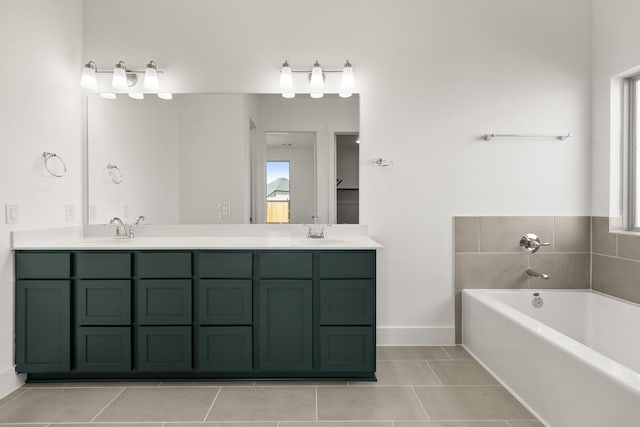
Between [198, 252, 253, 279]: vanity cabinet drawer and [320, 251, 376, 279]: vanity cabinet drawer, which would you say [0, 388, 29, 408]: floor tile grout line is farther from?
[320, 251, 376, 279]: vanity cabinet drawer

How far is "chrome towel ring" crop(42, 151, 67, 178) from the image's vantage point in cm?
261

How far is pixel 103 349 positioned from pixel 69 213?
101cm

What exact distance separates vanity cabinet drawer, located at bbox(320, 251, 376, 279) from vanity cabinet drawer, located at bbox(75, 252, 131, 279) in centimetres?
115

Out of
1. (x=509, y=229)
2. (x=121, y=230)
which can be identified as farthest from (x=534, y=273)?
(x=121, y=230)

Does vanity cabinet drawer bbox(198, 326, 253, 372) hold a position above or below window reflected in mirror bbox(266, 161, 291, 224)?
below

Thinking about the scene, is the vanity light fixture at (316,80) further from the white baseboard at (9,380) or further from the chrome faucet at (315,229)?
the white baseboard at (9,380)

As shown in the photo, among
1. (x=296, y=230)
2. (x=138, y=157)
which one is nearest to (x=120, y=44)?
(x=138, y=157)

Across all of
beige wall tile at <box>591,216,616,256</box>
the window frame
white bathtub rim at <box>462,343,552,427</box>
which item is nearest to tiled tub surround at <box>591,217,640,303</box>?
beige wall tile at <box>591,216,616,256</box>

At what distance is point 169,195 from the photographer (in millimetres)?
3051

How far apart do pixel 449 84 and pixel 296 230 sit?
1.57 metres

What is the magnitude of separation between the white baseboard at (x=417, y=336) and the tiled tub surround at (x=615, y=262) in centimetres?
112

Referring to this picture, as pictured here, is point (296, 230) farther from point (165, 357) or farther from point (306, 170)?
point (165, 357)

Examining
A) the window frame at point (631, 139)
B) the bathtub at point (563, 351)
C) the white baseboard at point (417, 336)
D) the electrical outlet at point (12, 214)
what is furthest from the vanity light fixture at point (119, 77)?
the window frame at point (631, 139)

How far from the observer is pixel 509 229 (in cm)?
308
